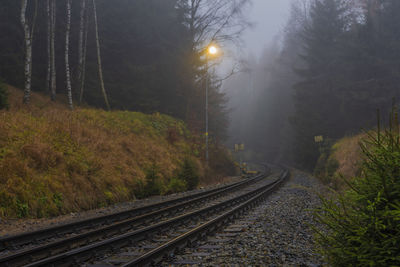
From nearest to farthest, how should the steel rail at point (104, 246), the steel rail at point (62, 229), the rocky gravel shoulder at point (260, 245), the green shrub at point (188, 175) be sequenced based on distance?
the steel rail at point (104, 246)
the rocky gravel shoulder at point (260, 245)
the steel rail at point (62, 229)
the green shrub at point (188, 175)

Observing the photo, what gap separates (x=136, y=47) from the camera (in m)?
27.9

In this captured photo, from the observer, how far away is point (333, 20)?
32.3 m

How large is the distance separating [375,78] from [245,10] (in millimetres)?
13807

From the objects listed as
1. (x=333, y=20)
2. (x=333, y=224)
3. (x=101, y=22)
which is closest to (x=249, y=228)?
(x=333, y=224)

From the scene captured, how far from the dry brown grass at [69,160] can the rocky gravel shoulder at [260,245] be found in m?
5.80

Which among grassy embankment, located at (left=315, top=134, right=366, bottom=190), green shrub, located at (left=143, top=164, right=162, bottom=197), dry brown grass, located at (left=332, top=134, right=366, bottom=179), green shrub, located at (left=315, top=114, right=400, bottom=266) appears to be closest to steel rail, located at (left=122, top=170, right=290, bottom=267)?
green shrub, located at (left=315, top=114, right=400, bottom=266)

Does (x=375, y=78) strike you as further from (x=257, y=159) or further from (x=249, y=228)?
(x=257, y=159)

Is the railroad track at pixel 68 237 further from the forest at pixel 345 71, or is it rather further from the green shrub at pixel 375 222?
the forest at pixel 345 71

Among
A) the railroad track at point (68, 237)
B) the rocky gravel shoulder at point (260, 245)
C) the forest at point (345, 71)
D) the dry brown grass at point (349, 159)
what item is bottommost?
the rocky gravel shoulder at point (260, 245)

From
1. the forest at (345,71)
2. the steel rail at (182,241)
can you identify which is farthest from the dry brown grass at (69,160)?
the forest at (345,71)

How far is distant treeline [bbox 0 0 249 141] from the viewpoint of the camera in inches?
958

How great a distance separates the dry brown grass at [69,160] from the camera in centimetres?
939

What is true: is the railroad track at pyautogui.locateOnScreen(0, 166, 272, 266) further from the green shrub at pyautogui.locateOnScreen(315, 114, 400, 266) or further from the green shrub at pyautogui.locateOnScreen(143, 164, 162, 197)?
the green shrub at pyautogui.locateOnScreen(315, 114, 400, 266)

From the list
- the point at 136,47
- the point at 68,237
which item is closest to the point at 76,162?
the point at 68,237
